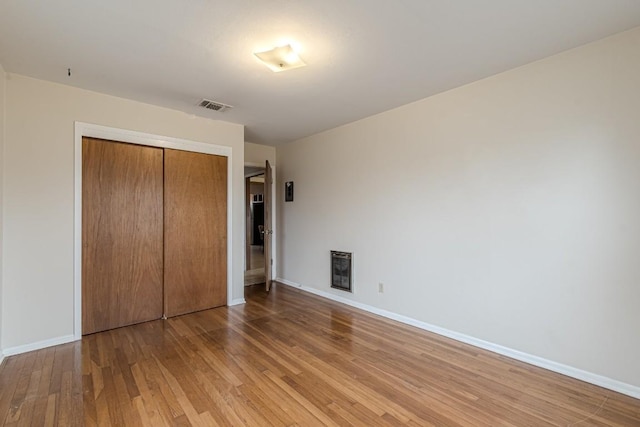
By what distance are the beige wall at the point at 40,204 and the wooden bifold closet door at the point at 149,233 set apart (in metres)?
0.17

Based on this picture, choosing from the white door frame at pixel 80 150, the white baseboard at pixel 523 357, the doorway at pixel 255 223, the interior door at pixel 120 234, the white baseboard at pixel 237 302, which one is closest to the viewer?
the white baseboard at pixel 523 357

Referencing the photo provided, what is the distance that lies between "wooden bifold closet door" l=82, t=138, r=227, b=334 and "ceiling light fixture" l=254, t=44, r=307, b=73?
1.97m

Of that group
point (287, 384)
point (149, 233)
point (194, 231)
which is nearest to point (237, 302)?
point (194, 231)

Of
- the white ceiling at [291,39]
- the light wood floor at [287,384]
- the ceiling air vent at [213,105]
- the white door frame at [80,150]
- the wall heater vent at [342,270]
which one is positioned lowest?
the light wood floor at [287,384]

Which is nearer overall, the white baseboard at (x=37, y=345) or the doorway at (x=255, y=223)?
the white baseboard at (x=37, y=345)

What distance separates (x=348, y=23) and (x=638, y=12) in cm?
180

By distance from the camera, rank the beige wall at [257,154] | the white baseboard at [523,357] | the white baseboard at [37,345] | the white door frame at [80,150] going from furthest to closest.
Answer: the beige wall at [257,154] < the white door frame at [80,150] < the white baseboard at [37,345] < the white baseboard at [523,357]

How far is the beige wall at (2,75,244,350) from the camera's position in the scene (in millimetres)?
2672

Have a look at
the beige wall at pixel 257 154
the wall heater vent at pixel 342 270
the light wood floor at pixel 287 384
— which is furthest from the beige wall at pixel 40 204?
the wall heater vent at pixel 342 270

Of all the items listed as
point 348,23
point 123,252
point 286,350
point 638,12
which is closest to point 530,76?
point 638,12

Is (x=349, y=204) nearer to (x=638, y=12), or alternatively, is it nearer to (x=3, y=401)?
(x=638, y=12)

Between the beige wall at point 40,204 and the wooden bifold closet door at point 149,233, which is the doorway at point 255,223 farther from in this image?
the beige wall at point 40,204

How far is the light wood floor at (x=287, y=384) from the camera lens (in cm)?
185

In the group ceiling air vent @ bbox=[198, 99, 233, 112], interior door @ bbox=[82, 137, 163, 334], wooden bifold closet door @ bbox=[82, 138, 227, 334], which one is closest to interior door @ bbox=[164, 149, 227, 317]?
wooden bifold closet door @ bbox=[82, 138, 227, 334]
